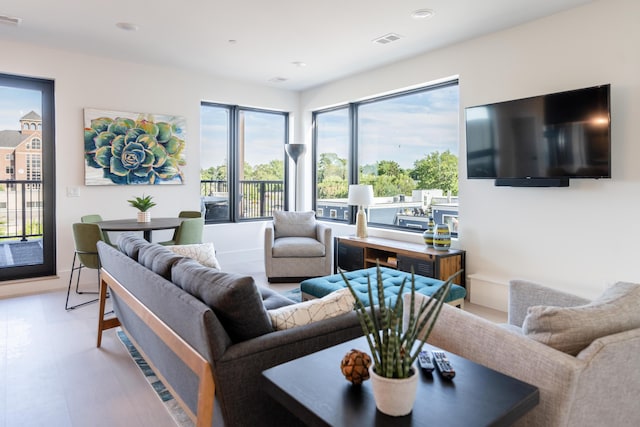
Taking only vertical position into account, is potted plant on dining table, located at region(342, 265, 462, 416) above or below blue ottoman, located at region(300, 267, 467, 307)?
above

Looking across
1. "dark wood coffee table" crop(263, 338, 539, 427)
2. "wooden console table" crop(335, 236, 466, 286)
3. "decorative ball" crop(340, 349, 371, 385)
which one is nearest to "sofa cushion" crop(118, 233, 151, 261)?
"dark wood coffee table" crop(263, 338, 539, 427)

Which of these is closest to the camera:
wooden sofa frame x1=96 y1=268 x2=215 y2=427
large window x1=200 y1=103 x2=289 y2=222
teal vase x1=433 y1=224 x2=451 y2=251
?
wooden sofa frame x1=96 y1=268 x2=215 y2=427

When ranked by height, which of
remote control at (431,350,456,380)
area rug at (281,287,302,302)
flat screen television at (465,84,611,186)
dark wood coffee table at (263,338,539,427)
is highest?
flat screen television at (465,84,611,186)

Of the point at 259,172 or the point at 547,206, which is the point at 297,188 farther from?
the point at 547,206

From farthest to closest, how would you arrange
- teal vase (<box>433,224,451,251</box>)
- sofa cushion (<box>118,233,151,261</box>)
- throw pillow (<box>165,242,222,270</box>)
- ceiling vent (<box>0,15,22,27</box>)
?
teal vase (<box>433,224,451,251</box>)
ceiling vent (<box>0,15,22,27</box>)
throw pillow (<box>165,242,222,270</box>)
sofa cushion (<box>118,233,151,261</box>)

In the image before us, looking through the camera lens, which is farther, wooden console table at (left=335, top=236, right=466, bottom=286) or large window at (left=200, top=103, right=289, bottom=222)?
large window at (left=200, top=103, right=289, bottom=222)

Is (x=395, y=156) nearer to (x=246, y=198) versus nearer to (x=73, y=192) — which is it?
(x=246, y=198)

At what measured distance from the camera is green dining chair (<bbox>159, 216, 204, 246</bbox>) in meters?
4.43

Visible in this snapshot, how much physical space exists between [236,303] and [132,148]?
432 cm

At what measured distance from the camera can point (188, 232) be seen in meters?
A: 4.50

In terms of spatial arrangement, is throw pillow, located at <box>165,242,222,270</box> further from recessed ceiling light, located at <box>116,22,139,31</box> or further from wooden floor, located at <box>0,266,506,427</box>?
recessed ceiling light, located at <box>116,22,139,31</box>

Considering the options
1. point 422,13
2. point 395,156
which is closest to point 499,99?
point 422,13

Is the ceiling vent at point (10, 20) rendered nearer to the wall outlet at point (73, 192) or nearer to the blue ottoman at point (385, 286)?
the wall outlet at point (73, 192)

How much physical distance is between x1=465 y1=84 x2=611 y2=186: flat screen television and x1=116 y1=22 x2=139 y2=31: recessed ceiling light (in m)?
3.45
